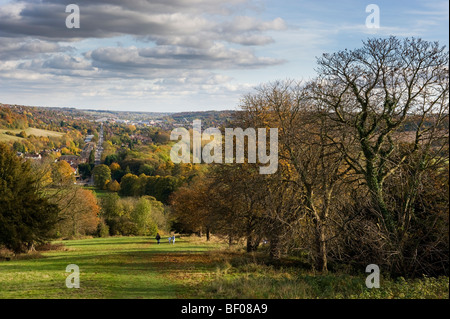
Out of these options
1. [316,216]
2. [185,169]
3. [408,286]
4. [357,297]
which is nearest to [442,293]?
[408,286]

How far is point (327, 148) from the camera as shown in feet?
57.0

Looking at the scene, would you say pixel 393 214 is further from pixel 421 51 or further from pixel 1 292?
pixel 1 292

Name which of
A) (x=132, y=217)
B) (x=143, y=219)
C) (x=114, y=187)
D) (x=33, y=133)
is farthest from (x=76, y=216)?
(x=33, y=133)

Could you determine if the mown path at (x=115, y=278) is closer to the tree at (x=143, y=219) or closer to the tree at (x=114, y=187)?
the tree at (x=143, y=219)

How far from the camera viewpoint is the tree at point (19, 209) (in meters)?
24.5

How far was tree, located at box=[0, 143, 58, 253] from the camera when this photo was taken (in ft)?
80.4

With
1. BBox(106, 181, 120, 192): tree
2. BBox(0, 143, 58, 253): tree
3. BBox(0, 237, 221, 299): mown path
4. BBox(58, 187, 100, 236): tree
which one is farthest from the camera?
BBox(106, 181, 120, 192): tree

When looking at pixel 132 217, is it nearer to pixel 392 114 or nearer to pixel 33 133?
pixel 392 114

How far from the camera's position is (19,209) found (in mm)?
25125

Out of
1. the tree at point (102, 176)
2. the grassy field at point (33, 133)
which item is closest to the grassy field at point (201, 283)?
the tree at point (102, 176)

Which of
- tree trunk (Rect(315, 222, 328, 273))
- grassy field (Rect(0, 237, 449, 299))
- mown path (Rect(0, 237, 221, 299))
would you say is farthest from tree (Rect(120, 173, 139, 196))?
tree trunk (Rect(315, 222, 328, 273))

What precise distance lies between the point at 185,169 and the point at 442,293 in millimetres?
81299

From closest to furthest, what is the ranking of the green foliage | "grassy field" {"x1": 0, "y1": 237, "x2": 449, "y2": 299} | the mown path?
1. "grassy field" {"x1": 0, "y1": 237, "x2": 449, "y2": 299}
2. the mown path
3. the green foliage

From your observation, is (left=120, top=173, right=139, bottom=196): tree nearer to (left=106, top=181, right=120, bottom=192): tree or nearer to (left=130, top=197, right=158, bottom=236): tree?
(left=106, top=181, right=120, bottom=192): tree
